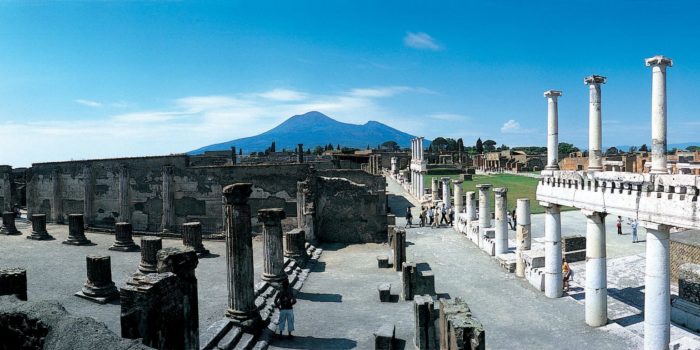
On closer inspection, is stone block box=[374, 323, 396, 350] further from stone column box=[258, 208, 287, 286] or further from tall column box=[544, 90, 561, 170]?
tall column box=[544, 90, 561, 170]

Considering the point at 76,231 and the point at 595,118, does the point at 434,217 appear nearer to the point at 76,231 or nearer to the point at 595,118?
the point at 595,118

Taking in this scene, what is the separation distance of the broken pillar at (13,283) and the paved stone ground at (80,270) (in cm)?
212

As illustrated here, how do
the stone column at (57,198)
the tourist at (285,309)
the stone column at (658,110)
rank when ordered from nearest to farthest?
the stone column at (658,110) < the tourist at (285,309) < the stone column at (57,198)

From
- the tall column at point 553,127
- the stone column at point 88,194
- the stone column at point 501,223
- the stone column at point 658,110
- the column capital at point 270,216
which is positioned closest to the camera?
the stone column at point 658,110

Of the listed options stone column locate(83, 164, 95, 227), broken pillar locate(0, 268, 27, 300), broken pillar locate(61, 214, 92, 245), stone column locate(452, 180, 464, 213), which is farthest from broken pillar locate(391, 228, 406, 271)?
stone column locate(83, 164, 95, 227)

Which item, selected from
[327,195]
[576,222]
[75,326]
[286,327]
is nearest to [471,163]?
[576,222]

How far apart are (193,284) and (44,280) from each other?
31.9 ft

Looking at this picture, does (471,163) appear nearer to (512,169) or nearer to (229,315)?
(512,169)

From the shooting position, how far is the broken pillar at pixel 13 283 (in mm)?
9262

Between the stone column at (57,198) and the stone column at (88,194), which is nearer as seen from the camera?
the stone column at (88,194)

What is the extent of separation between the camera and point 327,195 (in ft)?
81.3

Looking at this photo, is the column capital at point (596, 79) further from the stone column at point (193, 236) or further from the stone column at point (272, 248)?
the stone column at point (193, 236)

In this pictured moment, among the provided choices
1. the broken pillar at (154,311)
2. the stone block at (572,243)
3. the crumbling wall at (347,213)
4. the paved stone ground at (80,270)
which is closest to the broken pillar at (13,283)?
the paved stone ground at (80,270)

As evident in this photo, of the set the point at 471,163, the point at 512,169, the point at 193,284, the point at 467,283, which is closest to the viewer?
the point at 193,284
